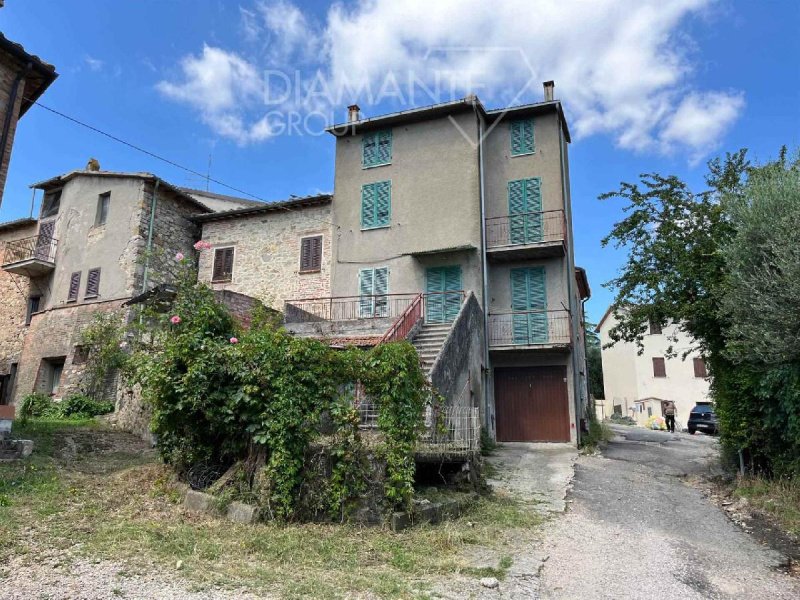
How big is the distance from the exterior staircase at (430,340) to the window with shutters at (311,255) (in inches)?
199

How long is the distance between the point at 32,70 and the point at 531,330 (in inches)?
509

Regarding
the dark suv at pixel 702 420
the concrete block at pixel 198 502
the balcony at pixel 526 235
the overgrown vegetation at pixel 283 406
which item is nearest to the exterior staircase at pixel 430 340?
the balcony at pixel 526 235

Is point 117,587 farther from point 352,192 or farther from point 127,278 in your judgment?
point 127,278

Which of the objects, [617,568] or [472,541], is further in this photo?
[472,541]

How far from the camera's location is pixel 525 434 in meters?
15.8

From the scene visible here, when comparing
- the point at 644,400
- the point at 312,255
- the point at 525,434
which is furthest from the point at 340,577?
the point at 644,400

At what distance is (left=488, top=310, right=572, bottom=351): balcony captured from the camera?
15311mm

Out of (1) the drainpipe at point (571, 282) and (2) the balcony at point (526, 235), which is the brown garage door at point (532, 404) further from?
(2) the balcony at point (526, 235)

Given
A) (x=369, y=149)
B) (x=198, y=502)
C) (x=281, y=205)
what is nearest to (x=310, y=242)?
(x=281, y=205)

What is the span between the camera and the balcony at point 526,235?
51.2 ft

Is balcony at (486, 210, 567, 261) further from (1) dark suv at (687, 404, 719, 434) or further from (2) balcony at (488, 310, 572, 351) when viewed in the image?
(1) dark suv at (687, 404, 719, 434)

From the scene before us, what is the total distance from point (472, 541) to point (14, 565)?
4277 millimetres

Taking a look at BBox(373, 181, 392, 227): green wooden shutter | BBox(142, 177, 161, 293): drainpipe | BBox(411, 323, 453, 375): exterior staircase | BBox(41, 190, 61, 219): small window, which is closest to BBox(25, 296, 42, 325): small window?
BBox(41, 190, 61, 219): small window

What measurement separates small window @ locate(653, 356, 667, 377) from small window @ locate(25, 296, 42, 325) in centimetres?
3288
